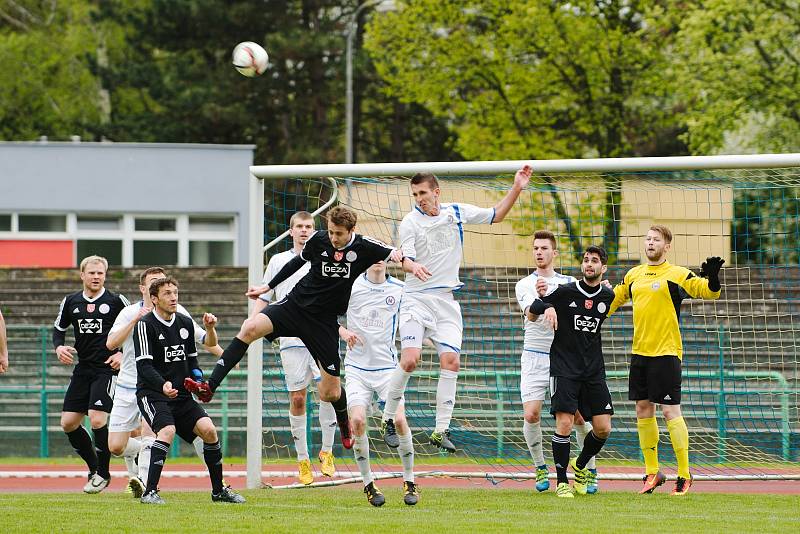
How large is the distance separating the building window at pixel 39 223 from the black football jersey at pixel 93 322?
20.8m

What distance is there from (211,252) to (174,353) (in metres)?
22.8

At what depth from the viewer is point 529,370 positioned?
38.6 feet

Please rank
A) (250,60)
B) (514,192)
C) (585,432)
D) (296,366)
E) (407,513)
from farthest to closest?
(296,366) → (585,432) → (250,60) → (514,192) → (407,513)

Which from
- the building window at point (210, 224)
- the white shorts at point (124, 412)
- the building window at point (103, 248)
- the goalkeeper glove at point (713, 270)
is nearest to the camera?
the goalkeeper glove at point (713, 270)

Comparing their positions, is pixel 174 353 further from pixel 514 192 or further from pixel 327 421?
pixel 514 192

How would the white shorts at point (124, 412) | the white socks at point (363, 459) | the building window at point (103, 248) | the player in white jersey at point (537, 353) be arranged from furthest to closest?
the building window at point (103, 248) < the player in white jersey at point (537, 353) < the white shorts at point (124, 412) < the white socks at point (363, 459)

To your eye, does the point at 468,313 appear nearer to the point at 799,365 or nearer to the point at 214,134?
the point at 799,365

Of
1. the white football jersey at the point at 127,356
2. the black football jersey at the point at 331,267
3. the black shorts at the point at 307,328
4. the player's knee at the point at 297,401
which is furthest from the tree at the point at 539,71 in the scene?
the black shorts at the point at 307,328

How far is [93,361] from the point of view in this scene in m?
12.2

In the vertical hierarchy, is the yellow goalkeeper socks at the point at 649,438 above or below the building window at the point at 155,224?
below

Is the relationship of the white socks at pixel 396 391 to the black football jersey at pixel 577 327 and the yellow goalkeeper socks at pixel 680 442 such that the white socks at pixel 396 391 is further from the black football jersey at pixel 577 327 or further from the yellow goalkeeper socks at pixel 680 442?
the yellow goalkeeper socks at pixel 680 442

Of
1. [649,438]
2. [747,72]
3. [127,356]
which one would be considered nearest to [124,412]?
[127,356]

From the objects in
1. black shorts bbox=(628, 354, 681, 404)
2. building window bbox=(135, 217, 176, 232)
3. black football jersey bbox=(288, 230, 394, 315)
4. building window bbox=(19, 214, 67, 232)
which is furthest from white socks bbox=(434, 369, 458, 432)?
building window bbox=(19, 214, 67, 232)

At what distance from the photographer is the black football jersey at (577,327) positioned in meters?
11.2
